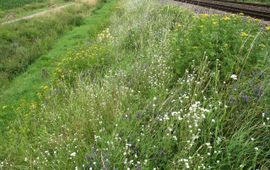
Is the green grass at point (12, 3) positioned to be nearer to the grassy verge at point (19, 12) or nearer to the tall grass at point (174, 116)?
the grassy verge at point (19, 12)

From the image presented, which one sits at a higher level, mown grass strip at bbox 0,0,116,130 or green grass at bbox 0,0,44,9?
green grass at bbox 0,0,44,9

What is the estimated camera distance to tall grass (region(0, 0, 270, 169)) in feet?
9.95

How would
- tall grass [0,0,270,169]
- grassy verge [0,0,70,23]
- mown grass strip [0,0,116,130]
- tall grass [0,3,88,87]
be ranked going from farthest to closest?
grassy verge [0,0,70,23] < tall grass [0,3,88,87] < mown grass strip [0,0,116,130] < tall grass [0,0,270,169]

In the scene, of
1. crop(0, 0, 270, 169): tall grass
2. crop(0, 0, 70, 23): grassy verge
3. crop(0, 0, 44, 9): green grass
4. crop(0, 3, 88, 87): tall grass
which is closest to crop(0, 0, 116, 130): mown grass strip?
crop(0, 3, 88, 87): tall grass

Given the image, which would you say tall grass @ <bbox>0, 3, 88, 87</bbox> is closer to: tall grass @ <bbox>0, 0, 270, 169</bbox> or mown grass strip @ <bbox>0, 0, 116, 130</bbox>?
mown grass strip @ <bbox>0, 0, 116, 130</bbox>

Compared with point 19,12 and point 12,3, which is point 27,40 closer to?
point 19,12

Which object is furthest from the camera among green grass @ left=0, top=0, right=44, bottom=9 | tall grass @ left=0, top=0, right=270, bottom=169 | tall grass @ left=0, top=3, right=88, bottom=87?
green grass @ left=0, top=0, right=44, bottom=9

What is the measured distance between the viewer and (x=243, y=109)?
342cm

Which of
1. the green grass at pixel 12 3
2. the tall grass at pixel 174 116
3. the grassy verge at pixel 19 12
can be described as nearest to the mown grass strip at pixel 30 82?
the tall grass at pixel 174 116

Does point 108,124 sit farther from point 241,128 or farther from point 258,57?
point 258,57

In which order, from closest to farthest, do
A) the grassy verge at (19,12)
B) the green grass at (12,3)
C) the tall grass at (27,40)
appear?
the tall grass at (27,40)
the grassy verge at (19,12)
the green grass at (12,3)

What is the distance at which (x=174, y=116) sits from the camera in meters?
3.36

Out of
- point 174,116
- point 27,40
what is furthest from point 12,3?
point 174,116

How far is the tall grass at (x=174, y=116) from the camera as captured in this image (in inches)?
119
